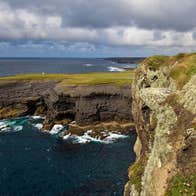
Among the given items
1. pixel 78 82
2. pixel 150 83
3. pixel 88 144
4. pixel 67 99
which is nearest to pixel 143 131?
pixel 150 83

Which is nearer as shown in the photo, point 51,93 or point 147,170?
point 147,170

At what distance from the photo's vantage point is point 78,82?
9894 cm

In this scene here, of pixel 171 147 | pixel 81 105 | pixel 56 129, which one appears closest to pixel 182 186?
pixel 171 147

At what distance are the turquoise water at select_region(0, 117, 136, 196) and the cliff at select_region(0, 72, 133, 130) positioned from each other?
34.2 feet

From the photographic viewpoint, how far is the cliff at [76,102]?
86.8m

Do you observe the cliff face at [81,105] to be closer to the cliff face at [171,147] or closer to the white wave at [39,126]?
the white wave at [39,126]

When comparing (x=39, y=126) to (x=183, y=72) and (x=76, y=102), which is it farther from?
(x=183, y=72)

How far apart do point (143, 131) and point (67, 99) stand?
57990 mm

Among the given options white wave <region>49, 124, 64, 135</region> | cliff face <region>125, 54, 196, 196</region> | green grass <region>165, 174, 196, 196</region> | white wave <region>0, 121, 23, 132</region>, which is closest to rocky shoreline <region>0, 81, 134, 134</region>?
white wave <region>49, 124, 64, 135</region>

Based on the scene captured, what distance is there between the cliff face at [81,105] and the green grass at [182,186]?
221 feet

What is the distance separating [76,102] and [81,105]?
2.28 metres

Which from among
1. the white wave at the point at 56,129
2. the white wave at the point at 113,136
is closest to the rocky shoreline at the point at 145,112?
the white wave at the point at 56,129

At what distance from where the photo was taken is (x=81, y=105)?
8856 cm

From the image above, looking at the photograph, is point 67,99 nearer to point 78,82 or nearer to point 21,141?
point 78,82
